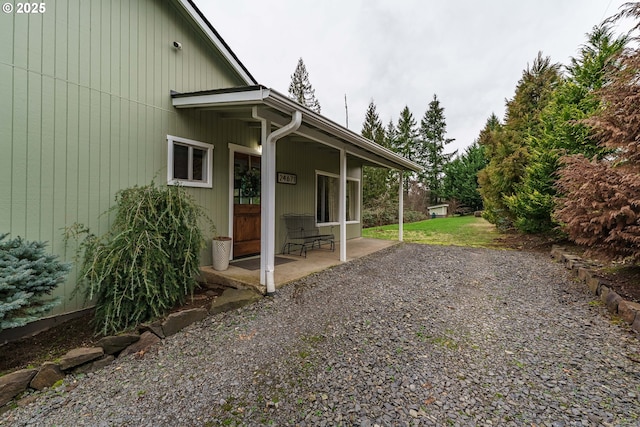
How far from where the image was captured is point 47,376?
2203 mm

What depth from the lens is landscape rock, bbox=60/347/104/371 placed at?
7.57 ft

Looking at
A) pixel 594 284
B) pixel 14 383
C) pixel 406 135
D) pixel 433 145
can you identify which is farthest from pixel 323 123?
pixel 433 145

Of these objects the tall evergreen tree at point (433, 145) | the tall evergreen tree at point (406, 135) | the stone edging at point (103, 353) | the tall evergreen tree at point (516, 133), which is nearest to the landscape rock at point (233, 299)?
the stone edging at point (103, 353)

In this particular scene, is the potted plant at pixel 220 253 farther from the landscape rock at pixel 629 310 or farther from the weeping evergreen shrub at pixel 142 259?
the landscape rock at pixel 629 310

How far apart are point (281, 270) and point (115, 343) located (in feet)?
8.12

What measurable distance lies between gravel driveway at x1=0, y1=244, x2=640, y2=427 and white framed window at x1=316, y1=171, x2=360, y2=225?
3963mm

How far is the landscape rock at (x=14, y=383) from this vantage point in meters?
2.00

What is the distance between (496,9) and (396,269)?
8.96 m

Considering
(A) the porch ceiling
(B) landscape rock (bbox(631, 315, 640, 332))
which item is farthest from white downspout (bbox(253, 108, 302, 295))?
(B) landscape rock (bbox(631, 315, 640, 332))

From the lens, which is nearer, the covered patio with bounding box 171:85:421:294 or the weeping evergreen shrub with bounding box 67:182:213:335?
the weeping evergreen shrub with bounding box 67:182:213:335

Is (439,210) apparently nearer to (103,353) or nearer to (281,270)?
(281,270)

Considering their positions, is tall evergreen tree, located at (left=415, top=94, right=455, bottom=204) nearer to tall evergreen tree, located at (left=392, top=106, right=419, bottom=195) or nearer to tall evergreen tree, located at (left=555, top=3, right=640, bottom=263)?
tall evergreen tree, located at (left=392, top=106, right=419, bottom=195)

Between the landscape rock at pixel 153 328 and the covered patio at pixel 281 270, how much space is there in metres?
1.20

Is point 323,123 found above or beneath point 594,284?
above
